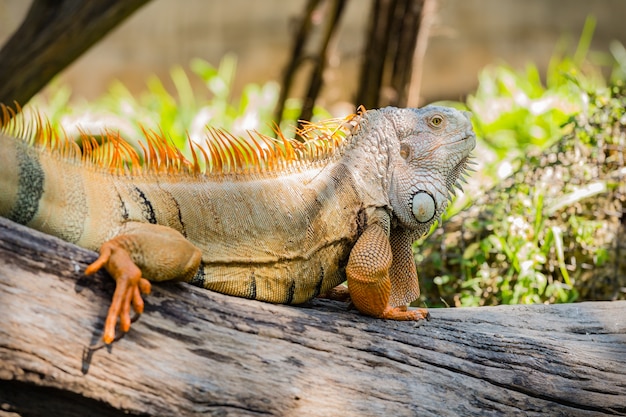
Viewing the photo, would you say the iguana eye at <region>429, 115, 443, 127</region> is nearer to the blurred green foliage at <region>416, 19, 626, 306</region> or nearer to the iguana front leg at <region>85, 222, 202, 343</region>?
the iguana front leg at <region>85, 222, 202, 343</region>

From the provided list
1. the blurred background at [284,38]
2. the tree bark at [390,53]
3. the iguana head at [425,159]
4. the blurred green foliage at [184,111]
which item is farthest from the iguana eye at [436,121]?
the blurred background at [284,38]

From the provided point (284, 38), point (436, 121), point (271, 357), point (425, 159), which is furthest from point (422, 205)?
point (284, 38)

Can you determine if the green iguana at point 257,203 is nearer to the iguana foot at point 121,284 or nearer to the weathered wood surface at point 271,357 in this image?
the iguana foot at point 121,284

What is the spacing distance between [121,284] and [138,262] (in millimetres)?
162

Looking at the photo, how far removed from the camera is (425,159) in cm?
381

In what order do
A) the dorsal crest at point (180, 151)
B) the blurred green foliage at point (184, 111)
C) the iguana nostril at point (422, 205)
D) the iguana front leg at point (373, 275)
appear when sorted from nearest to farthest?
the dorsal crest at point (180, 151), the iguana front leg at point (373, 275), the iguana nostril at point (422, 205), the blurred green foliage at point (184, 111)

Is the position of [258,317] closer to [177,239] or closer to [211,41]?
[177,239]

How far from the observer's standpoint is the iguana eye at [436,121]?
152 inches

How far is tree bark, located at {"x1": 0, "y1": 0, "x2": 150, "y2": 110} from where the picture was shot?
5.05m

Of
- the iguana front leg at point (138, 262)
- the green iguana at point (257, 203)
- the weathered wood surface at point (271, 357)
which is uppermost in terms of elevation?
the green iguana at point (257, 203)

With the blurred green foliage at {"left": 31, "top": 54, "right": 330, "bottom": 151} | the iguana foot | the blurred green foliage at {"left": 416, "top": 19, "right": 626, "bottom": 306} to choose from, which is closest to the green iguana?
the iguana foot

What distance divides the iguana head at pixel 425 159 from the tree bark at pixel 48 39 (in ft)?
7.70

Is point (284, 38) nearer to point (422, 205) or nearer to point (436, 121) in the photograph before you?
point (436, 121)

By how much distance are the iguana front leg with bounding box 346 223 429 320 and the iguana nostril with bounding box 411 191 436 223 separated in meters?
0.20
